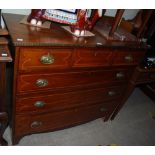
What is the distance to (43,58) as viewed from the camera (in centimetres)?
121

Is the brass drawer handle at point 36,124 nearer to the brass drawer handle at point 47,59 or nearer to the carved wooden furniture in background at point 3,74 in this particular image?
the carved wooden furniture in background at point 3,74

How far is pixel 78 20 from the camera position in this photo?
4.34ft

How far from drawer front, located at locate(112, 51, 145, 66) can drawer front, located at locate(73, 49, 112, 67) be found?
0.08 metres

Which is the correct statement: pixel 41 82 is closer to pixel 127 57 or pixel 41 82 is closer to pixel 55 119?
pixel 55 119

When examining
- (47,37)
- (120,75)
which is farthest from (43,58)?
(120,75)

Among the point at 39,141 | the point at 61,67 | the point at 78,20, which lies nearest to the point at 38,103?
the point at 61,67

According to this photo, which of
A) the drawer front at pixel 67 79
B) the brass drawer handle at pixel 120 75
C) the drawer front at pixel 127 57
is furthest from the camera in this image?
the brass drawer handle at pixel 120 75

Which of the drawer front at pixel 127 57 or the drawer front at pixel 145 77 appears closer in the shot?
the drawer front at pixel 127 57

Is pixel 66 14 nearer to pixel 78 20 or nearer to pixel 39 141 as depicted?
pixel 78 20

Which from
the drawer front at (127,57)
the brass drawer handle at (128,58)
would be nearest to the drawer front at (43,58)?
the drawer front at (127,57)

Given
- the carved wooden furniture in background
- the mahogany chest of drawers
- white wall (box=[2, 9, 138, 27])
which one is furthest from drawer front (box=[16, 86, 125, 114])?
white wall (box=[2, 9, 138, 27])

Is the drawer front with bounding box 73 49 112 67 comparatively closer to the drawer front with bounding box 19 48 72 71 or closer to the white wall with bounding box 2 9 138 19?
the drawer front with bounding box 19 48 72 71

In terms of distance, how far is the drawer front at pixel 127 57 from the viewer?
1.52 m

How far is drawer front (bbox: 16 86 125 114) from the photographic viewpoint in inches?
55.7
